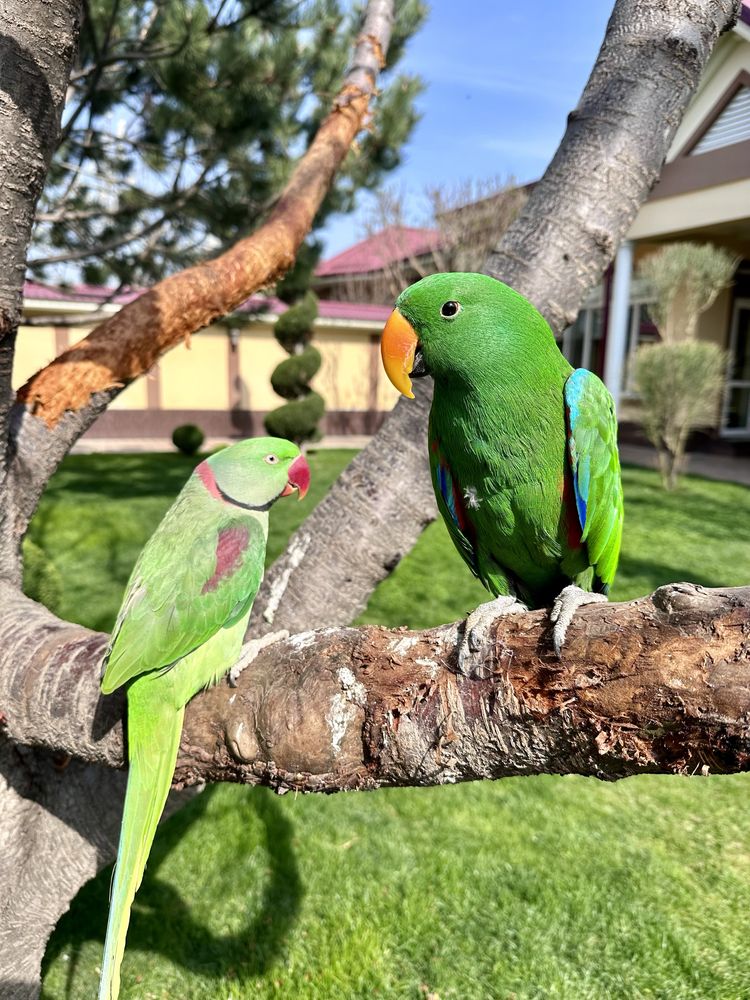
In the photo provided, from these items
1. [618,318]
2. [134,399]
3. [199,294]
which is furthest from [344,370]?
[199,294]

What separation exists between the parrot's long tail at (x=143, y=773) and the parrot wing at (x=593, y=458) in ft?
4.04

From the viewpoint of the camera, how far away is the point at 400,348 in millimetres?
1762

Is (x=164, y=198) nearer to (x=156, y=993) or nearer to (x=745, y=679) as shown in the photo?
(x=156, y=993)

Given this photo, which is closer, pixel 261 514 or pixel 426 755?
pixel 426 755

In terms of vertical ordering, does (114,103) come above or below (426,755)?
above

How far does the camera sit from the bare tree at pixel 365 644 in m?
1.04

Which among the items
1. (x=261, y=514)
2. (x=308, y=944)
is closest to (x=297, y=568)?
(x=261, y=514)

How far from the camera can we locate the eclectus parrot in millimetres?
1666

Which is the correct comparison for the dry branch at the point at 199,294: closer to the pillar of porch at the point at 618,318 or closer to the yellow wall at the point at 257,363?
the pillar of porch at the point at 618,318

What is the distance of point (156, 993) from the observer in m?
2.49

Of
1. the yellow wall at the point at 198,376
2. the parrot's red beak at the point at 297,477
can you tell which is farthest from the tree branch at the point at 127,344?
the yellow wall at the point at 198,376

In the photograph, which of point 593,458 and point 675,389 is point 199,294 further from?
point 675,389

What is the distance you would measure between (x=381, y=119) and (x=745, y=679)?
242 inches

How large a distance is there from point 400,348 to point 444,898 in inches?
101
